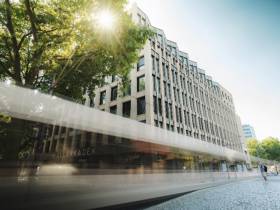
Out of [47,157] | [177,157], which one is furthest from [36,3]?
[177,157]

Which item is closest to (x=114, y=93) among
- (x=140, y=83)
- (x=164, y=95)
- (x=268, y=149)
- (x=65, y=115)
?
(x=140, y=83)

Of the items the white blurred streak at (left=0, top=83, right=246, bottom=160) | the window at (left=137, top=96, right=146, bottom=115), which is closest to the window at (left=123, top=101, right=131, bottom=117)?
the window at (left=137, top=96, right=146, bottom=115)

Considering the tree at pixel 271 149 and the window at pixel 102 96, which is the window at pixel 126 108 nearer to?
the window at pixel 102 96

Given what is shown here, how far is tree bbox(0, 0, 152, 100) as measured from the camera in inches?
319

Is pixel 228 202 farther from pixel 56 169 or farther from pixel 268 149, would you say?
pixel 268 149

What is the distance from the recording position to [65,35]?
9.09 meters

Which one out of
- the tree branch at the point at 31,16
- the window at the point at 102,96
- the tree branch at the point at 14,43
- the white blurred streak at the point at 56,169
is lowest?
the white blurred streak at the point at 56,169

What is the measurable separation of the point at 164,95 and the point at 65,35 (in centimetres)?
1588

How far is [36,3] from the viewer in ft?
29.2

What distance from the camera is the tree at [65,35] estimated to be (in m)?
8.10

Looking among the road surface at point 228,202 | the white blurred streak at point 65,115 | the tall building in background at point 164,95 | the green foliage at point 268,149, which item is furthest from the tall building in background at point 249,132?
the white blurred streak at point 65,115

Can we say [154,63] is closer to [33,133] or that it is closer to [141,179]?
[141,179]

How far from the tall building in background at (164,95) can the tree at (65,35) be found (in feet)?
12.4

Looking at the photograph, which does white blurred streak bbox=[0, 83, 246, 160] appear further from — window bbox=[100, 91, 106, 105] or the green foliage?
the green foliage
